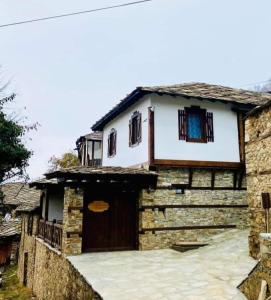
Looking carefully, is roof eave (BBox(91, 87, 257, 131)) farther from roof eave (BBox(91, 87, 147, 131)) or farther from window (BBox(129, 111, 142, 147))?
window (BBox(129, 111, 142, 147))

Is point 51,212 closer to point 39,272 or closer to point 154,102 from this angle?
point 39,272

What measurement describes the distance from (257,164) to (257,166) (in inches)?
2.0

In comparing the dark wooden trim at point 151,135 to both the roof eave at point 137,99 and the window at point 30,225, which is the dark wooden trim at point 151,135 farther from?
the window at point 30,225

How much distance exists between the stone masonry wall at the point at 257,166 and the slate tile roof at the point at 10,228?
16.6 metres

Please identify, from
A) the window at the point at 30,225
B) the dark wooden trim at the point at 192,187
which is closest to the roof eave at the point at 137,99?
the dark wooden trim at the point at 192,187

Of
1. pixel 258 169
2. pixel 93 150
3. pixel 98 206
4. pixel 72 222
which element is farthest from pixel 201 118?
pixel 93 150

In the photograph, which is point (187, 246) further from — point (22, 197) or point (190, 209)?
point (22, 197)

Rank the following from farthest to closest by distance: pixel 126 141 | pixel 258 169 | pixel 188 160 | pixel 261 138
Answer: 1. pixel 126 141
2. pixel 188 160
3. pixel 258 169
4. pixel 261 138

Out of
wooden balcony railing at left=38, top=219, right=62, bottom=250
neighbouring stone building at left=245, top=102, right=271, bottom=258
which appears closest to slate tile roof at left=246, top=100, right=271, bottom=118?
neighbouring stone building at left=245, top=102, right=271, bottom=258

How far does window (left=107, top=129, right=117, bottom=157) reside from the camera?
578 inches

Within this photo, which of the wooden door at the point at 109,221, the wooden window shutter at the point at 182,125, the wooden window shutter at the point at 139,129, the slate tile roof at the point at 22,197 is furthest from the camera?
the slate tile roof at the point at 22,197

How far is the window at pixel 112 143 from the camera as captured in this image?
14.7 metres

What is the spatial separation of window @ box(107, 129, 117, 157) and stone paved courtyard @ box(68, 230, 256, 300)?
18.7 feet

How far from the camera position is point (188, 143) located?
1135cm
